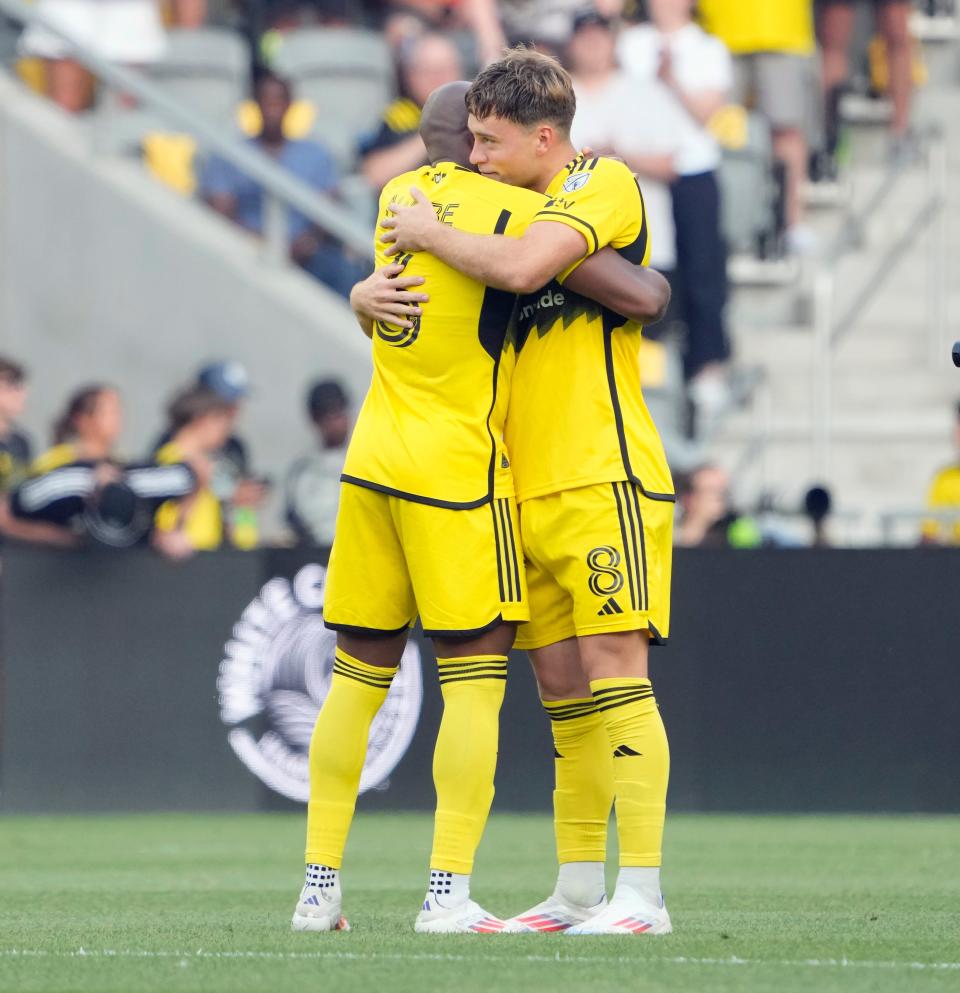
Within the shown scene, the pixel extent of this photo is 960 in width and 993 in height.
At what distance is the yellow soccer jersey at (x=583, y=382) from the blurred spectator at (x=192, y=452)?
490 centimetres

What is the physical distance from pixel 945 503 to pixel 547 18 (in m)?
4.35

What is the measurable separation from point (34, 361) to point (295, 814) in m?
3.98

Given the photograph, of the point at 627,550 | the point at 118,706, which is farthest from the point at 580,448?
the point at 118,706

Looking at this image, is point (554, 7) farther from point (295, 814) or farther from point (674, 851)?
point (674, 851)

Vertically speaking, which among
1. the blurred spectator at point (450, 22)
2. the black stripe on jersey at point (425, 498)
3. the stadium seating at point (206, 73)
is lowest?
the black stripe on jersey at point (425, 498)

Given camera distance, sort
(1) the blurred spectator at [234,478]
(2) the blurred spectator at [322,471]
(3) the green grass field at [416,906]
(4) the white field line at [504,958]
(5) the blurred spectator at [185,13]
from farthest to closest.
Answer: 1. (5) the blurred spectator at [185,13]
2. (1) the blurred spectator at [234,478]
3. (2) the blurred spectator at [322,471]
4. (4) the white field line at [504,958]
5. (3) the green grass field at [416,906]

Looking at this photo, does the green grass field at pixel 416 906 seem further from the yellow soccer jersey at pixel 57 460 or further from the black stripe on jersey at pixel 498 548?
the yellow soccer jersey at pixel 57 460

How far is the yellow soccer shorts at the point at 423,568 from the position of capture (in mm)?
5660

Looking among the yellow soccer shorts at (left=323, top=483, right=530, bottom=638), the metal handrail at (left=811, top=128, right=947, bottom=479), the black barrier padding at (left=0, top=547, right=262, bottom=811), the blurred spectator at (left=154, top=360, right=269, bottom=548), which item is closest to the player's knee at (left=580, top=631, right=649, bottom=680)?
the yellow soccer shorts at (left=323, top=483, right=530, bottom=638)

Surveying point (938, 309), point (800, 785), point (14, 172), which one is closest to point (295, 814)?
point (800, 785)

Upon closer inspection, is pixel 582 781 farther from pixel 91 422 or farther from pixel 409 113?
pixel 409 113

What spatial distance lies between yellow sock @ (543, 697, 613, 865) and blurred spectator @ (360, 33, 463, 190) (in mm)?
7490

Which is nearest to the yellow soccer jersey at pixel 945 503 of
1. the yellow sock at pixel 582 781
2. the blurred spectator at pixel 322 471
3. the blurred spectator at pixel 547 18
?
the blurred spectator at pixel 322 471

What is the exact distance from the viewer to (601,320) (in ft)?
19.1
